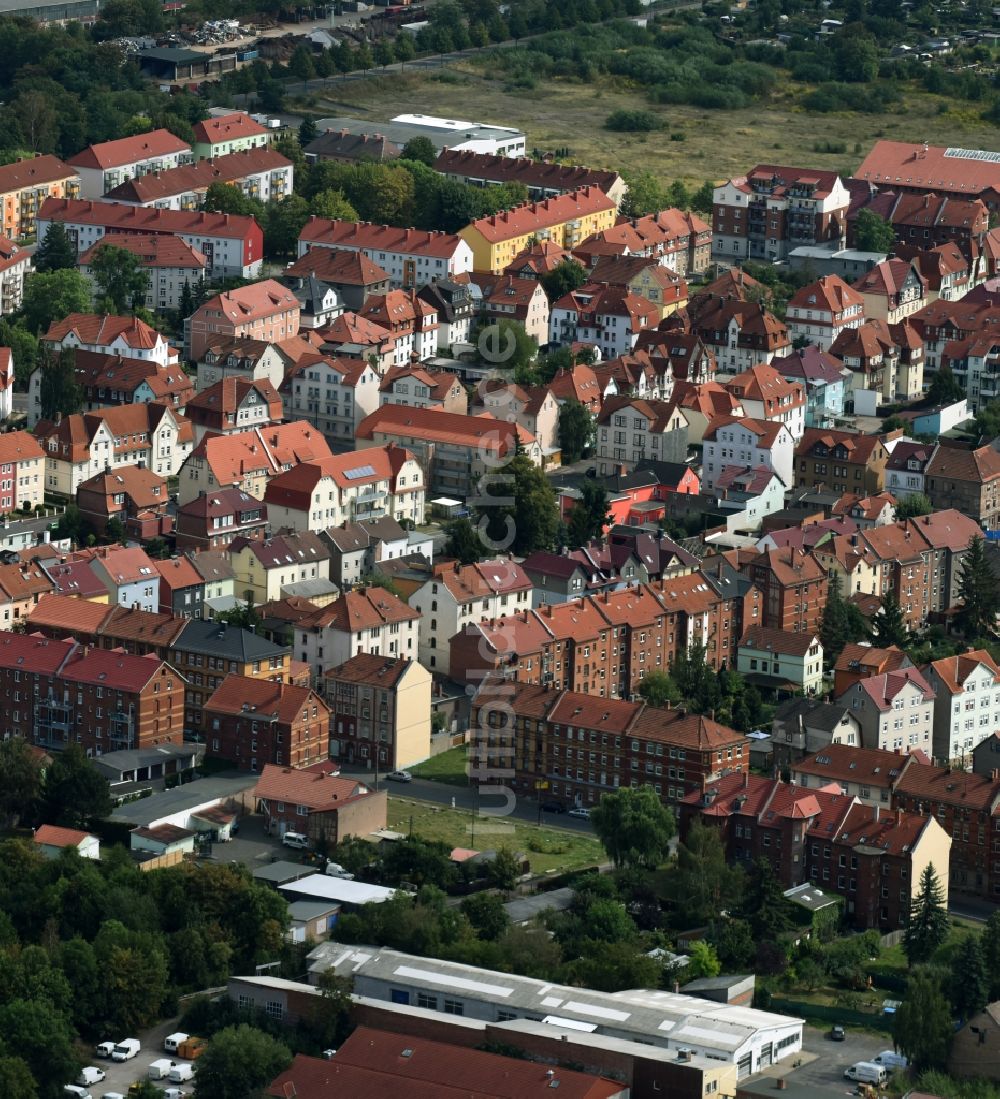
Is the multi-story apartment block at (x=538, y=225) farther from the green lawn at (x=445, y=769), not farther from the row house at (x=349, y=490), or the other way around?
the green lawn at (x=445, y=769)

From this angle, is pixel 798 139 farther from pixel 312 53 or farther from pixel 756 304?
pixel 756 304

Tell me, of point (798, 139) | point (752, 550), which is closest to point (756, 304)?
point (752, 550)

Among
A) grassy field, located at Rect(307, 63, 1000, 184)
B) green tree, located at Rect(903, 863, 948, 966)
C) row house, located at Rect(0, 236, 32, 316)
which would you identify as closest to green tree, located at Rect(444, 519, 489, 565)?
green tree, located at Rect(903, 863, 948, 966)

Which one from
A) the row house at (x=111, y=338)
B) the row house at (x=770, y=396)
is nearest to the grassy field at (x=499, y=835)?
the row house at (x=770, y=396)

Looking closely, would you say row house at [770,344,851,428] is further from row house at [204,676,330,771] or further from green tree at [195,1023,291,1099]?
green tree at [195,1023,291,1099]

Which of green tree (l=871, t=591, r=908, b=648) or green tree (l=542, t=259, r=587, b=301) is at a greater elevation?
green tree (l=542, t=259, r=587, b=301)

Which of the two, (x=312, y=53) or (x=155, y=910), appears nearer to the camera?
(x=155, y=910)
